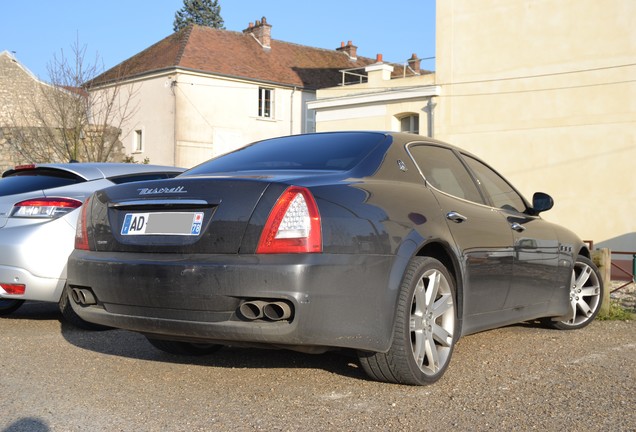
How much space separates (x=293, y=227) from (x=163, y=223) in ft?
2.53

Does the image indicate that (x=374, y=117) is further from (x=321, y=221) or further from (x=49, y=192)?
(x=321, y=221)

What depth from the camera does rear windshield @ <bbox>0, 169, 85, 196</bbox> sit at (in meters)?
7.05

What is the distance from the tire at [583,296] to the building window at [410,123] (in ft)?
73.4

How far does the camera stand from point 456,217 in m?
5.05

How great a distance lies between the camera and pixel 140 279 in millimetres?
4332

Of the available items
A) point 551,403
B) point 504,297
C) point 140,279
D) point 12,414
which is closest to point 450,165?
point 504,297

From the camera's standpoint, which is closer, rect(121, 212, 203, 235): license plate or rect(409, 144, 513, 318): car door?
rect(121, 212, 203, 235): license plate

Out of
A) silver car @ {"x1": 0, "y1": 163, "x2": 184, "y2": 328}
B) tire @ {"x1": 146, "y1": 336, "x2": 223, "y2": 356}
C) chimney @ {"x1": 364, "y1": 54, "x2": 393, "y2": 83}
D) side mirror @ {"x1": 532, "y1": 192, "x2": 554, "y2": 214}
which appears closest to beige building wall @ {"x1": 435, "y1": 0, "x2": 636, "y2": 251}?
chimney @ {"x1": 364, "y1": 54, "x2": 393, "y2": 83}

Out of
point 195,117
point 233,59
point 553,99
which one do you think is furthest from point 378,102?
point 233,59

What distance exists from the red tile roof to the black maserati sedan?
37137mm

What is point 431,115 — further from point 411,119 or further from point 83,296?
point 83,296

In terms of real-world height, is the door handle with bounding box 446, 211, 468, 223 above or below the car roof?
below

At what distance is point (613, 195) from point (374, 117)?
9246mm

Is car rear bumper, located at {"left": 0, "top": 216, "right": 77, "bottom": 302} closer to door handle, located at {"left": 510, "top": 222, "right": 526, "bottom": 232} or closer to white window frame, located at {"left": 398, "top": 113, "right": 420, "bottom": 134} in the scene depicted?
door handle, located at {"left": 510, "top": 222, "right": 526, "bottom": 232}
